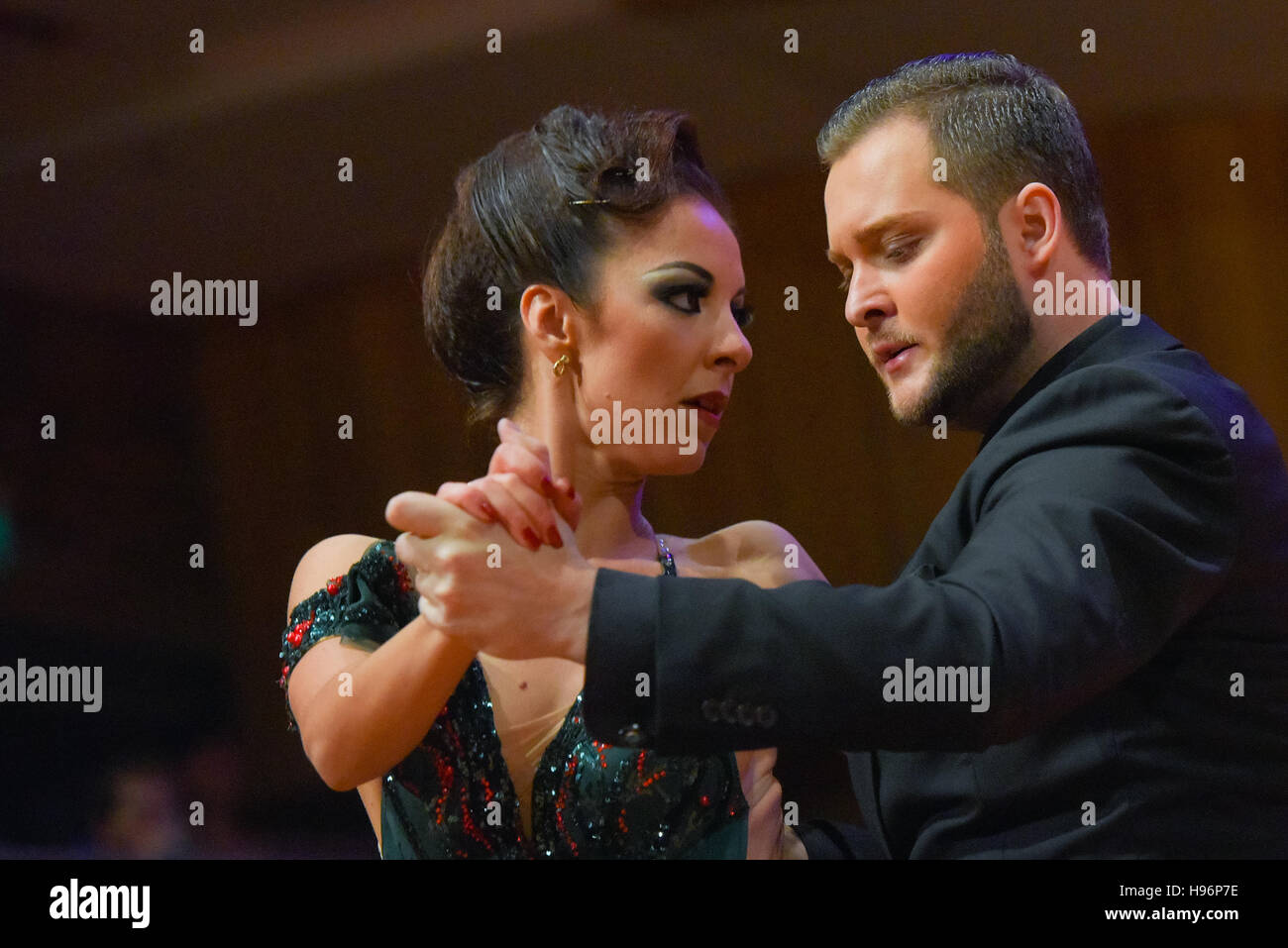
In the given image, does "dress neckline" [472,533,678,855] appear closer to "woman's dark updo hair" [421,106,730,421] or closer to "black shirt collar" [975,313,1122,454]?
"woman's dark updo hair" [421,106,730,421]

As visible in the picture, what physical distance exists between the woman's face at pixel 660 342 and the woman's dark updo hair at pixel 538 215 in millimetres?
28

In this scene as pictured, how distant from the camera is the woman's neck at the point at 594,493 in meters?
1.64

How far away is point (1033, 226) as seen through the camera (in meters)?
1.53

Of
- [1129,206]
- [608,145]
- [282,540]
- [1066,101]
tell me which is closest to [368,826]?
[282,540]

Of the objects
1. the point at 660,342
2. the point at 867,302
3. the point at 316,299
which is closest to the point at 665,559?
the point at 660,342

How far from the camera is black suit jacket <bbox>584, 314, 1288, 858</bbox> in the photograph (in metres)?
1.12

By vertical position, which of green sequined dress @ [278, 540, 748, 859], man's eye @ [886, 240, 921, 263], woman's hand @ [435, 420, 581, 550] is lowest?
green sequined dress @ [278, 540, 748, 859]

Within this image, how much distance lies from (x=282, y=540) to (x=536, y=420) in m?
0.83

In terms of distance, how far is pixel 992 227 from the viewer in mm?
1518

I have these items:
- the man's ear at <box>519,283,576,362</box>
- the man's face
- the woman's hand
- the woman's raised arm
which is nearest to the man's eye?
the man's face

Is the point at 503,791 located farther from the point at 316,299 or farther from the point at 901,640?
the point at 316,299

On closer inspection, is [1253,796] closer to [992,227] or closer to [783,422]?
[992,227]

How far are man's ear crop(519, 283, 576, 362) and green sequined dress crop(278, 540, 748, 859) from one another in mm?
316

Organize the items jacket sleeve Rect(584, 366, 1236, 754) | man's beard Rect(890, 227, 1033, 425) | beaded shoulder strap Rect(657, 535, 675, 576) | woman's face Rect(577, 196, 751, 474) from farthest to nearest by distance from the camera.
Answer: beaded shoulder strap Rect(657, 535, 675, 576) → woman's face Rect(577, 196, 751, 474) → man's beard Rect(890, 227, 1033, 425) → jacket sleeve Rect(584, 366, 1236, 754)
